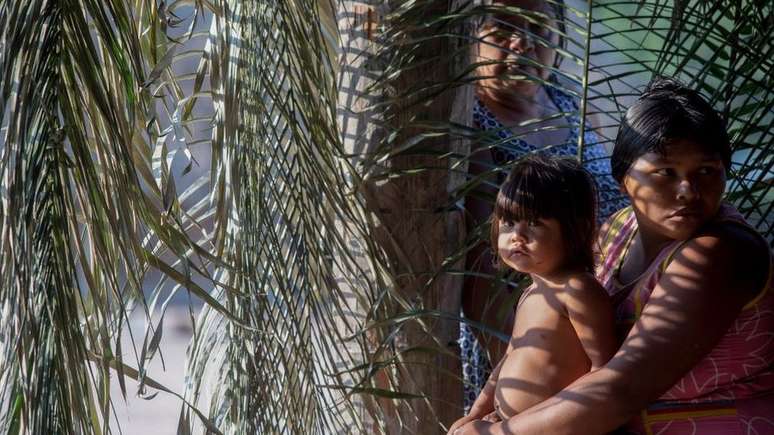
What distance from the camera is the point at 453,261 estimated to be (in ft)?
6.00

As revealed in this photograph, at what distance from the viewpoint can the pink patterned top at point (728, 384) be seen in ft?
4.02

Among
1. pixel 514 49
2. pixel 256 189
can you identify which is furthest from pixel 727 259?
pixel 514 49

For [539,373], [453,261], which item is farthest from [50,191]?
[453,261]

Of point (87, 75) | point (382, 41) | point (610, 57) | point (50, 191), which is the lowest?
point (50, 191)

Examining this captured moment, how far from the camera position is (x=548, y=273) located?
1.38m

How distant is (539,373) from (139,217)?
54 cm

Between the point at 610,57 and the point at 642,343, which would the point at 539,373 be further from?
the point at 610,57

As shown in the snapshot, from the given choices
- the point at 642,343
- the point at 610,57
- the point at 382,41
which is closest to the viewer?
the point at 642,343

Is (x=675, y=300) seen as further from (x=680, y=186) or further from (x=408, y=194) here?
(x=408, y=194)

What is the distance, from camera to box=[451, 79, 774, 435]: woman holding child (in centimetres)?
119

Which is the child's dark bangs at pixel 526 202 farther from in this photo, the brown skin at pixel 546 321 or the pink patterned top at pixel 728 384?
the pink patterned top at pixel 728 384

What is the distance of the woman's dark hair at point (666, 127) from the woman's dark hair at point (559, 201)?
0.06 metres

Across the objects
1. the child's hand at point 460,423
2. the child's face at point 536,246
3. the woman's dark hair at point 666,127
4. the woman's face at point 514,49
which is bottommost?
the child's hand at point 460,423

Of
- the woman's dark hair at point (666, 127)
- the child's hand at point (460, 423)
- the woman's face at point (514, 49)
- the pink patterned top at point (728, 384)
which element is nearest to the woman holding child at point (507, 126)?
the woman's face at point (514, 49)
